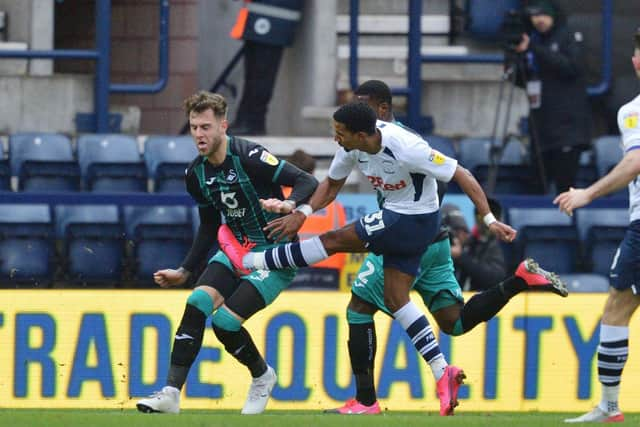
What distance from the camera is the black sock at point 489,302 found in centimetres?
913

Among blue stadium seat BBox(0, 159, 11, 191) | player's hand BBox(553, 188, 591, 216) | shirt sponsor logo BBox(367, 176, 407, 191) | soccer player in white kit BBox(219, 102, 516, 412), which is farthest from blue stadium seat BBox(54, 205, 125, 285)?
player's hand BBox(553, 188, 591, 216)

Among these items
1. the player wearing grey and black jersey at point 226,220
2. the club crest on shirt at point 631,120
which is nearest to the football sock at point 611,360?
the club crest on shirt at point 631,120

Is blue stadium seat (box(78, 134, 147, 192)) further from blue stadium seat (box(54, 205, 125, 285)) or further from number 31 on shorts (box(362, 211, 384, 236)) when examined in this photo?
number 31 on shorts (box(362, 211, 384, 236))

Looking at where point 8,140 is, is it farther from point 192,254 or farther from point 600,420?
point 600,420

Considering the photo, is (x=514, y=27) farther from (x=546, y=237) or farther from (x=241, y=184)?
(x=241, y=184)

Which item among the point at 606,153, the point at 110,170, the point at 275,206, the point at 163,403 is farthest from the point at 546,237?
the point at 163,403

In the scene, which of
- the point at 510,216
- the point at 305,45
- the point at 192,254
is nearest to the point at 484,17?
the point at 305,45

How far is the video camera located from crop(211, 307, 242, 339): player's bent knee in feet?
17.7

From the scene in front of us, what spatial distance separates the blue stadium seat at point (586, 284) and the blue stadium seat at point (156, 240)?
9.94ft

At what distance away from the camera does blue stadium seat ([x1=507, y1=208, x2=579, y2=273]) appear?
1298 centimetres

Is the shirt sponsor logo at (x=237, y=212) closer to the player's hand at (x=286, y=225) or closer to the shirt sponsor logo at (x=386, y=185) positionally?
the player's hand at (x=286, y=225)

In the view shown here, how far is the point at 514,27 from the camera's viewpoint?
44.4ft

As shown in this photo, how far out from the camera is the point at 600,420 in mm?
8570

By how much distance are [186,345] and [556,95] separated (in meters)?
5.82
